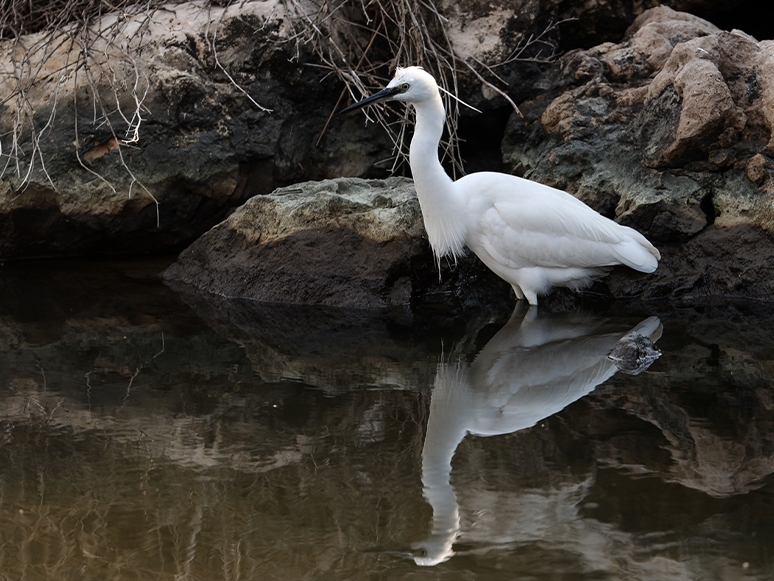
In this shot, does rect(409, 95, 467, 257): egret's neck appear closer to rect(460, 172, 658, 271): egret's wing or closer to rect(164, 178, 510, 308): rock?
rect(460, 172, 658, 271): egret's wing

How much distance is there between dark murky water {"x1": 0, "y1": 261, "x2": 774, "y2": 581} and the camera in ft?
7.55

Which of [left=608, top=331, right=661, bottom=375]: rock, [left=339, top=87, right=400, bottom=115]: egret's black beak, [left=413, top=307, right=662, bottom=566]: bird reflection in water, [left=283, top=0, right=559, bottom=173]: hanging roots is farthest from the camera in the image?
[left=283, top=0, right=559, bottom=173]: hanging roots

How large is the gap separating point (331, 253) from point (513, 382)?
1.81 metres

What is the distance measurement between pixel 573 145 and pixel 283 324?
221 centimetres

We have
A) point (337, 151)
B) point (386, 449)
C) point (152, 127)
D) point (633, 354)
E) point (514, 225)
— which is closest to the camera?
point (386, 449)

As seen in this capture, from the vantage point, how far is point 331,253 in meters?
5.15

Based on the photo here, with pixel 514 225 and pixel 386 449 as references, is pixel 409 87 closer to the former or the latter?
pixel 514 225

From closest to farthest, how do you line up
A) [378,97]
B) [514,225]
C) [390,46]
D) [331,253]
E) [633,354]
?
[633,354] → [378,97] → [514,225] → [331,253] → [390,46]

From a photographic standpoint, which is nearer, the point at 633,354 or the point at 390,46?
the point at 633,354

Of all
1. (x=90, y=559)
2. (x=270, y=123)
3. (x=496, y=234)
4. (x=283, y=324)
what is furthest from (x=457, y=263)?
(x=90, y=559)

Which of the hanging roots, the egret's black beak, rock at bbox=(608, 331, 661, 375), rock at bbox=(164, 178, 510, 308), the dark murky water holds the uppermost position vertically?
the hanging roots

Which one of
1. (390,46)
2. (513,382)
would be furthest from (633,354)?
(390,46)

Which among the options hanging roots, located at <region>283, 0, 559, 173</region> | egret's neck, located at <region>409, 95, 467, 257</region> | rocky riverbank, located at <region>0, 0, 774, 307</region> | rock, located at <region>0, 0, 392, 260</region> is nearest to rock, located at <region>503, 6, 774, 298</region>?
rocky riverbank, located at <region>0, 0, 774, 307</region>

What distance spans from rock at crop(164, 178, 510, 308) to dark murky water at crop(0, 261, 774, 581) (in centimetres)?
44
